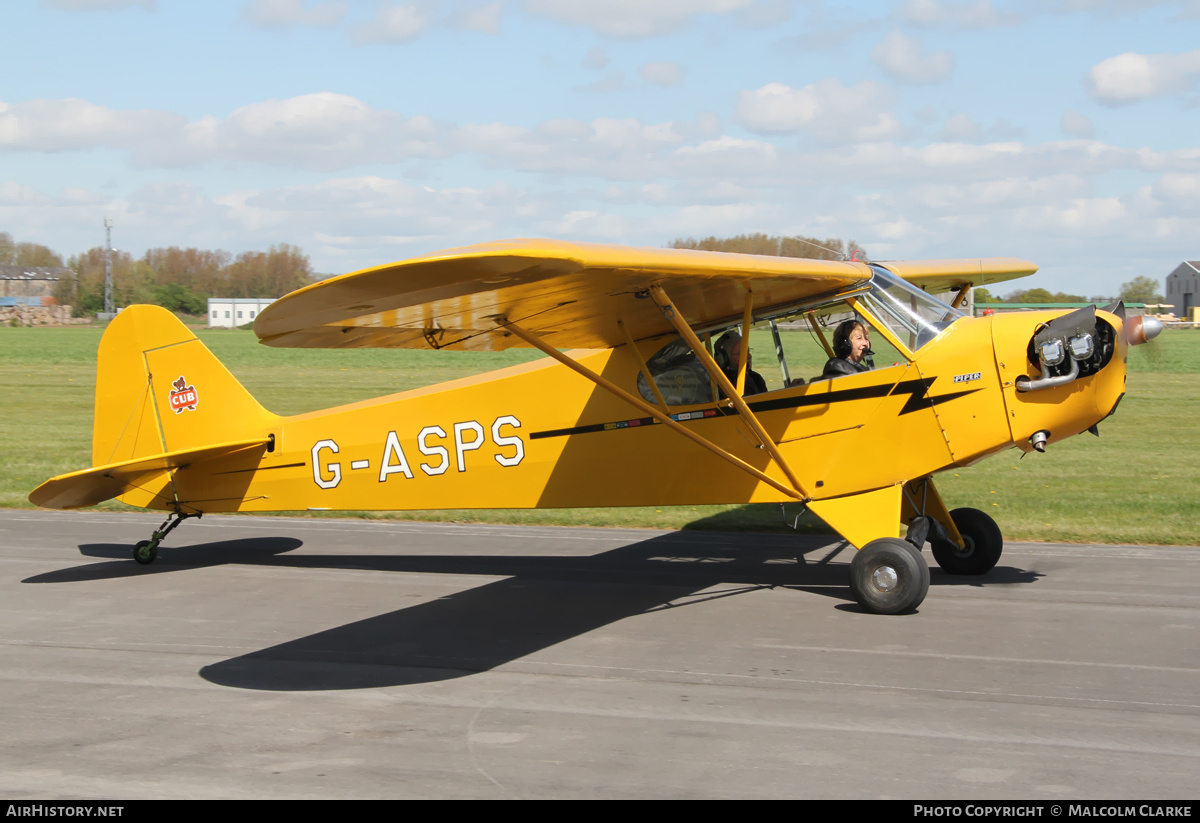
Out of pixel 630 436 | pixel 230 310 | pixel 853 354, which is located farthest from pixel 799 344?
pixel 230 310

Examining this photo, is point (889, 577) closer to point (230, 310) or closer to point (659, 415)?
point (659, 415)

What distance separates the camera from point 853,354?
778 cm

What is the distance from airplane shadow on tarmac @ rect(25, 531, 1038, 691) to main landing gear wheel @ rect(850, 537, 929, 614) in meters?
0.31

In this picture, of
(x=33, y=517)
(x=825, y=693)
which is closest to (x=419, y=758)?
(x=825, y=693)

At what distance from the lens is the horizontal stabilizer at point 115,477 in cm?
836

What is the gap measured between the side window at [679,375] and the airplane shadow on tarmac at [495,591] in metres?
1.59

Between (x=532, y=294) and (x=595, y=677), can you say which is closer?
(x=595, y=677)

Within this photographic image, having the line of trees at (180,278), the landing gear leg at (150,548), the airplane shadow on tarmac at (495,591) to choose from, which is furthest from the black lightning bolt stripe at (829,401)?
the line of trees at (180,278)

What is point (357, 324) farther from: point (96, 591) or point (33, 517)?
point (33, 517)

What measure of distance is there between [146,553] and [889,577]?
678 cm

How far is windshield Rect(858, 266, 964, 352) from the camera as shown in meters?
7.49

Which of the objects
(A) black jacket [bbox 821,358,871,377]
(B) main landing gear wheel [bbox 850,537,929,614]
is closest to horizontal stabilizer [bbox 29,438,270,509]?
(A) black jacket [bbox 821,358,871,377]

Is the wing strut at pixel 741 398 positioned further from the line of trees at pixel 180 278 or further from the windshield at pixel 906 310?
the line of trees at pixel 180 278
